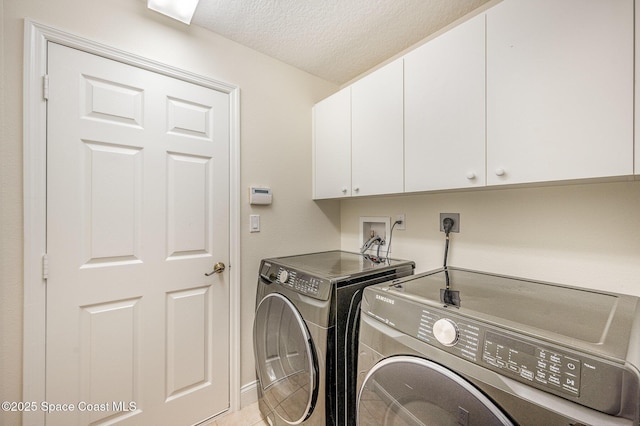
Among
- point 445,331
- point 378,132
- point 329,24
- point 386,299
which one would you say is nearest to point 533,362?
point 445,331

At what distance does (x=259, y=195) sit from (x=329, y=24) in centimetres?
115

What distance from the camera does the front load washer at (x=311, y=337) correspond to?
3.91 feet

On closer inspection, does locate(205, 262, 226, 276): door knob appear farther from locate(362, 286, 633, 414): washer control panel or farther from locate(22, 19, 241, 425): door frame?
locate(362, 286, 633, 414): washer control panel

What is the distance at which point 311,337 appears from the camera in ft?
4.06

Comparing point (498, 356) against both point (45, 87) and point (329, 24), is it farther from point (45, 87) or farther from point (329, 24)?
point (45, 87)

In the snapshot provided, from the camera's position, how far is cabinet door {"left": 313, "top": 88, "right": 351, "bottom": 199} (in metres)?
1.78

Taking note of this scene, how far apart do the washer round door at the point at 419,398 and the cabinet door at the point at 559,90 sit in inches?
31.1

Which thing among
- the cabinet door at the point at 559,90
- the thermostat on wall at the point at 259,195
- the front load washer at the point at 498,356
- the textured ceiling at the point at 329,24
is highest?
the textured ceiling at the point at 329,24

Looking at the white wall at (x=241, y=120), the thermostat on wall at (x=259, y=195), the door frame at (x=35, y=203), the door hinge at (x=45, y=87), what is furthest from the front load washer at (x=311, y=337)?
the door hinge at (x=45, y=87)

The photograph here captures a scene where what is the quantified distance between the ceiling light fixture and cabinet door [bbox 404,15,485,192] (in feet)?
3.80

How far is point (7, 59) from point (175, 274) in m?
1.20

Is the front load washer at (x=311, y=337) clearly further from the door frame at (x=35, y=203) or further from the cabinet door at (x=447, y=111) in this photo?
the door frame at (x=35, y=203)

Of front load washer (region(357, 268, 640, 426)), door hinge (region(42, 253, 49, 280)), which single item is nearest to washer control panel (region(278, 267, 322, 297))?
front load washer (region(357, 268, 640, 426))

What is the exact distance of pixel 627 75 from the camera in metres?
0.81
